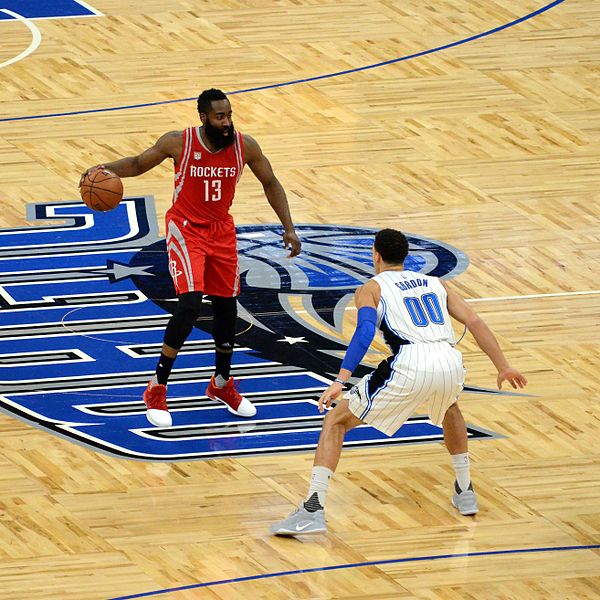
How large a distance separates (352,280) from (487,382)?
7.04 feet

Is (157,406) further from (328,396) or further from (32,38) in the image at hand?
(32,38)

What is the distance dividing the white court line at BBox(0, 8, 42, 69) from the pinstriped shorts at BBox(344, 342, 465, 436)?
9787 mm

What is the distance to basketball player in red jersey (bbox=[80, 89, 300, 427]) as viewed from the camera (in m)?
11.1

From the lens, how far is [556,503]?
10.3 meters

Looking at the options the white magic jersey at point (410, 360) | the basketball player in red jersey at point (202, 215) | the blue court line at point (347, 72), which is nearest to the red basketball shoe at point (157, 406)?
the basketball player in red jersey at point (202, 215)

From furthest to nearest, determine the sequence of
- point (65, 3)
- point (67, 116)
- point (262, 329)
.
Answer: point (65, 3) → point (67, 116) → point (262, 329)

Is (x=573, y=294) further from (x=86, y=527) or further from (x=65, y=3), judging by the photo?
(x=65, y=3)

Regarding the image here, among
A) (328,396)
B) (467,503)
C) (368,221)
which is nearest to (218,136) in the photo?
(328,396)

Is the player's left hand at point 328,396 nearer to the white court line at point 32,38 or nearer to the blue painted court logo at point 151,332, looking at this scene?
the blue painted court logo at point 151,332

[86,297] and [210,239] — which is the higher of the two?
[210,239]

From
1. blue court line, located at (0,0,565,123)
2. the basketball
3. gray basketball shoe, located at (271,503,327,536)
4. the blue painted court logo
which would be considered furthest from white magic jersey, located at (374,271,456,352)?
blue court line, located at (0,0,565,123)

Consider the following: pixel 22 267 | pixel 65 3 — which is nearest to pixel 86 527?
pixel 22 267

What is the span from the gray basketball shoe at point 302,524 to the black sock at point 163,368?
1748 millimetres

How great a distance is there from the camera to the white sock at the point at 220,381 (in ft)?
38.0
